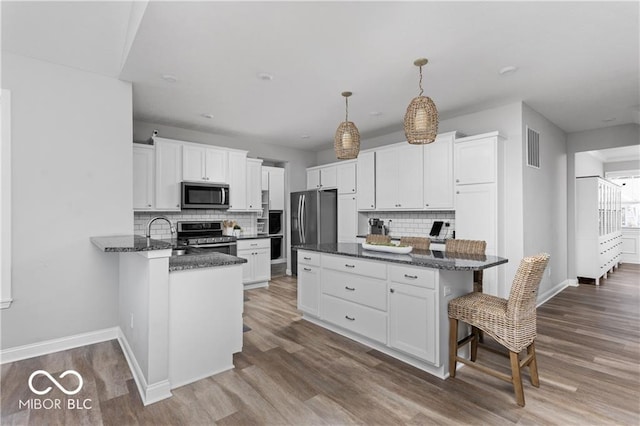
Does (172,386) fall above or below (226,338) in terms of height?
below

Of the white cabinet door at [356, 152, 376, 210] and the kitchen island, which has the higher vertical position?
the white cabinet door at [356, 152, 376, 210]

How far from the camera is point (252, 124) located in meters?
5.15

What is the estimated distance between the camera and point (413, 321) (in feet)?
8.76

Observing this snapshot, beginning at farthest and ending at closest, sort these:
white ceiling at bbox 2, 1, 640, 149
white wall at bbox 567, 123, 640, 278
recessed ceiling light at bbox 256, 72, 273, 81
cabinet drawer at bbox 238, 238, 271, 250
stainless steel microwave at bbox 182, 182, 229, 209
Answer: cabinet drawer at bbox 238, 238, 271, 250, white wall at bbox 567, 123, 640, 278, stainless steel microwave at bbox 182, 182, 229, 209, recessed ceiling light at bbox 256, 72, 273, 81, white ceiling at bbox 2, 1, 640, 149

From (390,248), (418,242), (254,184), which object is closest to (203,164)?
(254,184)

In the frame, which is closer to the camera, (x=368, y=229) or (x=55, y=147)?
(x=55, y=147)

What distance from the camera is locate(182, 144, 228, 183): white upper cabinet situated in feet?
16.4

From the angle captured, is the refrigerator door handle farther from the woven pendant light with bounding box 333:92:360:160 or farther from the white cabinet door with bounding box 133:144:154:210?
the woven pendant light with bounding box 333:92:360:160

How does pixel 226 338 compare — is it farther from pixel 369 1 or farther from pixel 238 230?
pixel 238 230

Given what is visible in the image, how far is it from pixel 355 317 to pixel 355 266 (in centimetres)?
51

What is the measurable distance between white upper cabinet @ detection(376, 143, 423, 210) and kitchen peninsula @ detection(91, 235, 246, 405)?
309 centimetres

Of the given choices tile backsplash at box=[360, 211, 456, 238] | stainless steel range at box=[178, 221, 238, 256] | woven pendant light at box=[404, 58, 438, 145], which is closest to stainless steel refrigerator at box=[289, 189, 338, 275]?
tile backsplash at box=[360, 211, 456, 238]

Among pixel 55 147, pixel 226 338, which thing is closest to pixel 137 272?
pixel 226 338

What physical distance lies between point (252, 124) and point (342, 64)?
7.98 feet
